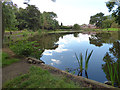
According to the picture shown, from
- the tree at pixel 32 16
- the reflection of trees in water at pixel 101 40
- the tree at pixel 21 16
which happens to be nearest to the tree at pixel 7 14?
the reflection of trees in water at pixel 101 40

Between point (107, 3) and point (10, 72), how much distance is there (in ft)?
47.9

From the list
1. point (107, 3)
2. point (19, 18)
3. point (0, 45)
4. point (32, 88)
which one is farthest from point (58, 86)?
point (19, 18)

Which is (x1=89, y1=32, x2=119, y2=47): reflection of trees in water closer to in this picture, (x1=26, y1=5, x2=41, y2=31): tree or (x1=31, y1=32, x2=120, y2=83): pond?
(x1=31, y1=32, x2=120, y2=83): pond

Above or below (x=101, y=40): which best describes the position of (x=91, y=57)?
below

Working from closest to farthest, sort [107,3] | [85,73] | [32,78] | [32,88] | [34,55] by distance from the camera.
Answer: [32,88] → [32,78] → [85,73] → [34,55] → [107,3]

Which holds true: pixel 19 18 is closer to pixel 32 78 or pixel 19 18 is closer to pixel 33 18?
pixel 33 18

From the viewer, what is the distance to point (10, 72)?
3.18 metres

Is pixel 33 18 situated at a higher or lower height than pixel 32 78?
higher

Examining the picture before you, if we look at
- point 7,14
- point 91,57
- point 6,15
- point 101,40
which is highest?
point 7,14

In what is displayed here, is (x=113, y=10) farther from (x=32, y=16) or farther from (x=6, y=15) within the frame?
(x=32, y=16)

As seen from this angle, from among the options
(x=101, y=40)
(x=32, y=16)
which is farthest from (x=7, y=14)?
(x=32, y=16)

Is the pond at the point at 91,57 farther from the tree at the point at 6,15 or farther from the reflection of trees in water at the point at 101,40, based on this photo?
the tree at the point at 6,15

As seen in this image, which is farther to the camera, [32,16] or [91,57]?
[32,16]

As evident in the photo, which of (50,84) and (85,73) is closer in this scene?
(50,84)
